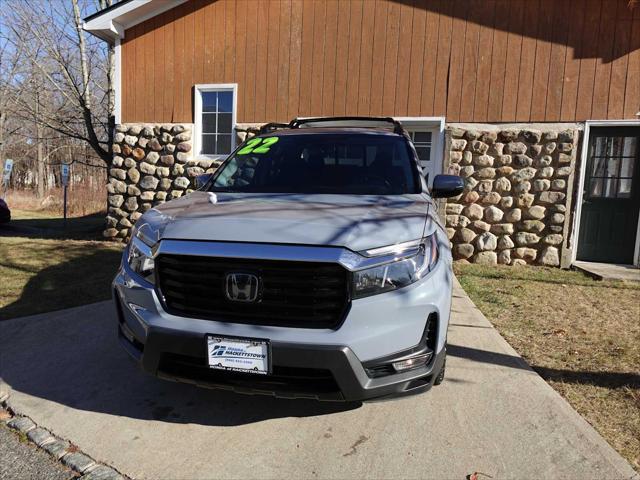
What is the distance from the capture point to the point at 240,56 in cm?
867

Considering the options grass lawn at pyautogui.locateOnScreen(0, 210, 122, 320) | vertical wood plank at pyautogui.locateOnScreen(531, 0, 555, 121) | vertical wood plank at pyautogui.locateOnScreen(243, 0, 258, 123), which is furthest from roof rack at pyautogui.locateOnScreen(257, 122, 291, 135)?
vertical wood plank at pyautogui.locateOnScreen(531, 0, 555, 121)

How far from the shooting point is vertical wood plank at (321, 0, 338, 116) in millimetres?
8203

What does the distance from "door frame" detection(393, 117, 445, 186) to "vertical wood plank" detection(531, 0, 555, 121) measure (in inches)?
59.0

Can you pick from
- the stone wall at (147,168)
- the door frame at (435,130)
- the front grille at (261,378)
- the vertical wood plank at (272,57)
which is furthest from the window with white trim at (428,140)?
the front grille at (261,378)

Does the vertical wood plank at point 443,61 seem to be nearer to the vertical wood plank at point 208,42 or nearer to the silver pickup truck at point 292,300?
the vertical wood plank at point 208,42

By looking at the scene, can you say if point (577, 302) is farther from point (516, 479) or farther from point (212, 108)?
point (212, 108)

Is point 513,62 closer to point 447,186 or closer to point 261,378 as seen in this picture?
point 447,186

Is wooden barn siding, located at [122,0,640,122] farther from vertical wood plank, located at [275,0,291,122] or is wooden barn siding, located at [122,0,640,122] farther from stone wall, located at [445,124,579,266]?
stone wall, located at [445,124,579,266]

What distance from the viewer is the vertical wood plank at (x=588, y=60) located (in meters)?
7.36

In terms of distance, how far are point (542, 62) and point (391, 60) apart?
8.04 ft

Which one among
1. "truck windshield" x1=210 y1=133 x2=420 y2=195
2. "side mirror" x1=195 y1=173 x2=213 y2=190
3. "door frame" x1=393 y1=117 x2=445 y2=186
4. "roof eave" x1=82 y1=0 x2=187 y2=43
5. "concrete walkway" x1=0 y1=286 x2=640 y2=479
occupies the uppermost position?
"roof eave" x1=82 y1=0 x2=187 y2=43

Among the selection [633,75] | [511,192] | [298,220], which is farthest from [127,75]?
[633,75]

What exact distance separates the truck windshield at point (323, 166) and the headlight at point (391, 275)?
98 centimetres

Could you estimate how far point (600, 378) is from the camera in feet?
11.4
